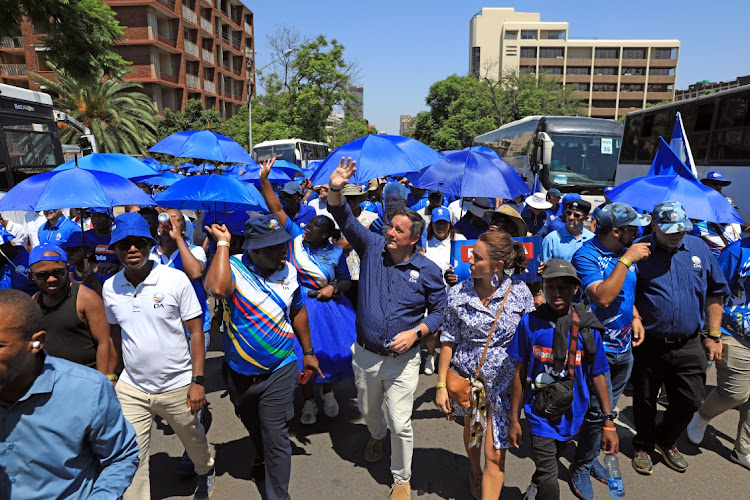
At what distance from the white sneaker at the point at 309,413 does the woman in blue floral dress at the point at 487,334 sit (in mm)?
1807

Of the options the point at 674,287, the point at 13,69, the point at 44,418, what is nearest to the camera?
the point at 44,418

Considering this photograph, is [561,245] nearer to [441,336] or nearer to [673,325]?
[673,325]

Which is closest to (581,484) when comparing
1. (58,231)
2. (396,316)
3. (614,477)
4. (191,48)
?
(614,477)

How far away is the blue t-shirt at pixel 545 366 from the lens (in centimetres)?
298

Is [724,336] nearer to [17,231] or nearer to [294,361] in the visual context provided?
[294,361]

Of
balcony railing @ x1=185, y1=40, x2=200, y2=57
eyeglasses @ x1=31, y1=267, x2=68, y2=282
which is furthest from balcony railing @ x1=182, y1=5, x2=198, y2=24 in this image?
eyeglasses @ x1=31, y1=267, x2=68, y2=282

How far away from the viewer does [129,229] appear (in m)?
3.12

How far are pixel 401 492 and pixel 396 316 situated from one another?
126 centimetres

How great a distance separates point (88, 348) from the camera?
10.7ft

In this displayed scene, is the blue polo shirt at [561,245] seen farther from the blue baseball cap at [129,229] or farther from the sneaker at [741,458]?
the blue baseball cap at [129,229]

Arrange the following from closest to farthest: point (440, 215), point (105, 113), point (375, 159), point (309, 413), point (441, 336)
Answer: point (441, 336)
point (375, 159)
point (309, 413)
point (440, 215)
point (105, 113)

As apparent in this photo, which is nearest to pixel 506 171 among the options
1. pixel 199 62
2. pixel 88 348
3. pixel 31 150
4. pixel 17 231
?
pixel 88 348

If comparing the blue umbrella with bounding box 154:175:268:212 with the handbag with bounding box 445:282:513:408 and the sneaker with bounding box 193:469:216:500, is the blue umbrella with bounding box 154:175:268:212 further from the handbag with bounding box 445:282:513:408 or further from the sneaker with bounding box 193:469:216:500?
the handbag with bounding box 445:282:513:408

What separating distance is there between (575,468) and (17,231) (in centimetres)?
663
